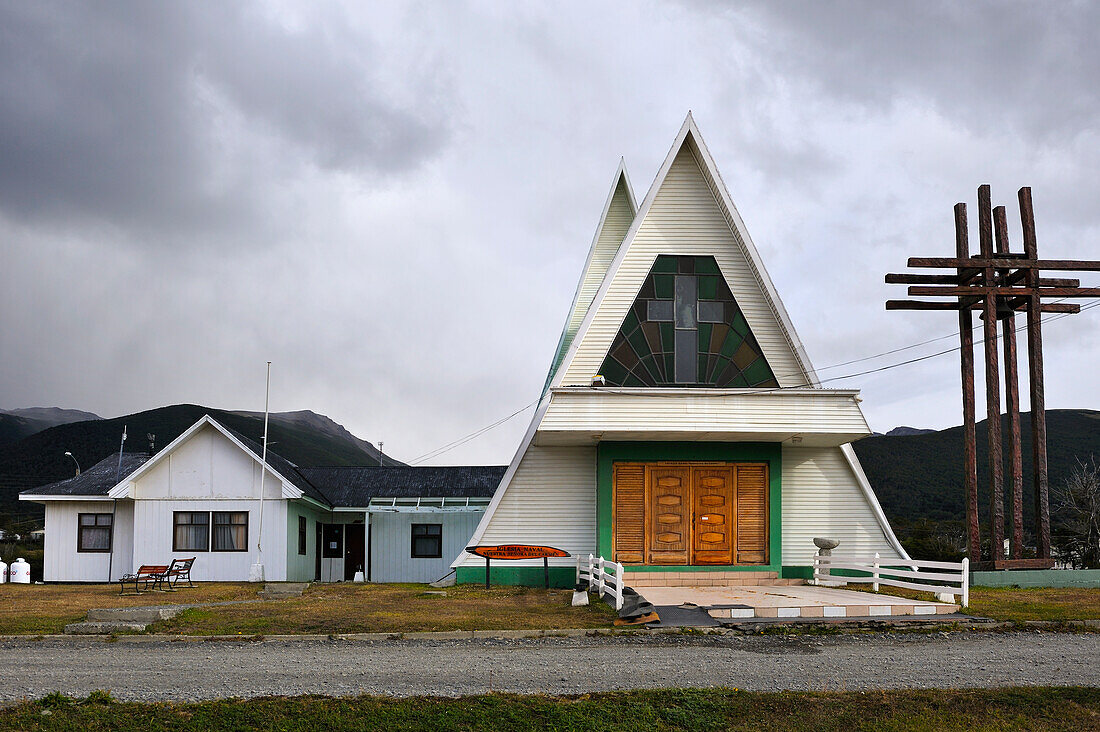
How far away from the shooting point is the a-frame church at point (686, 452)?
68.9ft

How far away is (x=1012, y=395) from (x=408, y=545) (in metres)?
18.3

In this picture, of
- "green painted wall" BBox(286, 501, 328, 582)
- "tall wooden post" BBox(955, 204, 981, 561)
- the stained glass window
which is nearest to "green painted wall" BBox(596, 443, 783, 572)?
the stained glass window

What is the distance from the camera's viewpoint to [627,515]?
21.0m

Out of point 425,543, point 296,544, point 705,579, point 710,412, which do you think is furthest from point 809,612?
A: point 425,543

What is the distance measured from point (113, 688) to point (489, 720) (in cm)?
369

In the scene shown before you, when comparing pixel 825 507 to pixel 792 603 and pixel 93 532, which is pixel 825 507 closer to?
pixel 792 603

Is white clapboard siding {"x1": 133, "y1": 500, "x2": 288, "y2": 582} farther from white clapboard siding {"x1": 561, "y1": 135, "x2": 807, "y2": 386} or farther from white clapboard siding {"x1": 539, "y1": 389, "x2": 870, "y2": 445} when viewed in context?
white clapboard siding {"x1": 539, "y1": 389, "x2": 870, "y2": 445}

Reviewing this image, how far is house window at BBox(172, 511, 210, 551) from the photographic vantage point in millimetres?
26953

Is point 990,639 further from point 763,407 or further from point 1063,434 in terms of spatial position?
point 1063,434

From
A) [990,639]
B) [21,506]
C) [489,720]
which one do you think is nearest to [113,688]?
[489,720]

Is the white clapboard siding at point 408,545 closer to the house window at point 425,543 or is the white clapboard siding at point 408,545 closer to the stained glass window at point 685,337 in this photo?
the house window at point 425,543

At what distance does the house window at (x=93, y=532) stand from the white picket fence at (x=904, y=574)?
19.4m

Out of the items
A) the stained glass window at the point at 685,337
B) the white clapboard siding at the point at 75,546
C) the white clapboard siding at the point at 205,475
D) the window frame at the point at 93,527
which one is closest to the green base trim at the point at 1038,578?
the stained glass window at the point at 685,337

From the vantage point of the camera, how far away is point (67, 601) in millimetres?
18562
